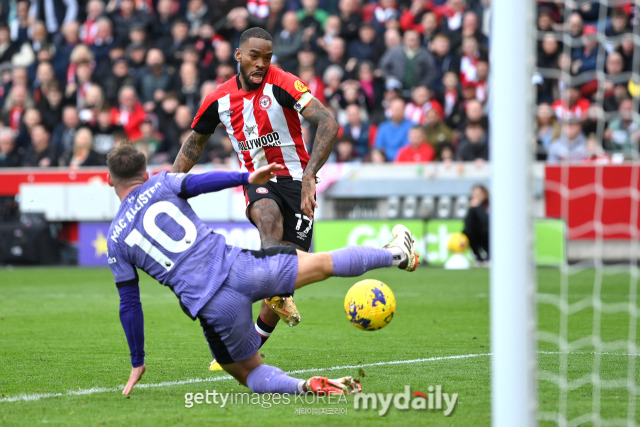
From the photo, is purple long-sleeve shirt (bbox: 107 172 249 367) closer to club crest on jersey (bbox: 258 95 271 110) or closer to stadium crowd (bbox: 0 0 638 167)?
club crest on jersey (bbox: 258 95 271 110)

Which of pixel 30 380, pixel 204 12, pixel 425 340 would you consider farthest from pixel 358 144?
pixel 30 380

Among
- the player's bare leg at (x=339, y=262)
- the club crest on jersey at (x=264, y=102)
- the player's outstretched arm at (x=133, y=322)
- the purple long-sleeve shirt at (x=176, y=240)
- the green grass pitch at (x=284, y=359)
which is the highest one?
the club crest on jersey at (x=264, y=102)

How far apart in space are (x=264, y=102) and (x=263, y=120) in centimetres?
14

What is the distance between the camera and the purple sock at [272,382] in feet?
18.3

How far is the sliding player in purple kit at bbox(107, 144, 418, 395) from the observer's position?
5469mm

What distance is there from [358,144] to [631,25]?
570 centimetres

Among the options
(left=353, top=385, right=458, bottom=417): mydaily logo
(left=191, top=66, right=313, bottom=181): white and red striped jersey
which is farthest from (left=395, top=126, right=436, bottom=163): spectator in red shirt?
(left=353, top=385, right=458, bottom=417): mydaily logo

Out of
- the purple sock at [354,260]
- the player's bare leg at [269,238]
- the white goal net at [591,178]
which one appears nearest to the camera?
the purple sock at [354,260]

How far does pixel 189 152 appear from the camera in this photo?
7.38 meters

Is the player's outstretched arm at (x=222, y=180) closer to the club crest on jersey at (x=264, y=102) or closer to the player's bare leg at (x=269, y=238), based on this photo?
the player's bare leg at (x=269, y=238)

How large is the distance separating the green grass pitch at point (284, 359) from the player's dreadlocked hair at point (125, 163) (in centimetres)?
133

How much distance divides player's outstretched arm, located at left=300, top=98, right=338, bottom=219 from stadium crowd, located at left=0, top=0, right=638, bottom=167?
8709 millimetres

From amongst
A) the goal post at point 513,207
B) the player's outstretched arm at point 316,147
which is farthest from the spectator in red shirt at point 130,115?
the goal post at point 513,207

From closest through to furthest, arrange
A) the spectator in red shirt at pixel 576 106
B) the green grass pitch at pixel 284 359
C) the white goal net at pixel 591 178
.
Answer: the green grass pitch at pixel 284 359, the white goal net at pixel 591 178, the spectator in red shirt at pixel 576 106
